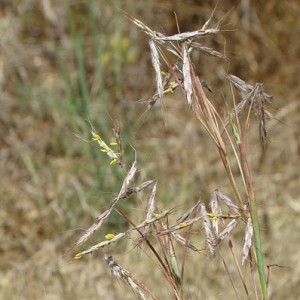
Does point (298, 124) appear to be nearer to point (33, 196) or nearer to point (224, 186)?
point (224, 186)

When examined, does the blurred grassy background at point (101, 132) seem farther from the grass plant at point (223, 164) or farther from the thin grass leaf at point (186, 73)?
the thin grass leaf at point (186, 73)

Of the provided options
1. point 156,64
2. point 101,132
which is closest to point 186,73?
point 156,64

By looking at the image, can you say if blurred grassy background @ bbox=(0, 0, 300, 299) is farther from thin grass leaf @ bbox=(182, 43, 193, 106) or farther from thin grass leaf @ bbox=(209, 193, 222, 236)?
thin grass leaf @ bbox=(182, 43, 193, 106)

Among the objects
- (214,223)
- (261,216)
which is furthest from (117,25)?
(214,223)

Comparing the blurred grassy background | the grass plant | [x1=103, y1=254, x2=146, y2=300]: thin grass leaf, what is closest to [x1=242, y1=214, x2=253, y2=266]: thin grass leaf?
the grass plant

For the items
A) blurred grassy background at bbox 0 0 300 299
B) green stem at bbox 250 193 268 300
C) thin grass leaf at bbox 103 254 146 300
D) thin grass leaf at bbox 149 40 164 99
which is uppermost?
thin grass leaf at bbox 149 40 164 99

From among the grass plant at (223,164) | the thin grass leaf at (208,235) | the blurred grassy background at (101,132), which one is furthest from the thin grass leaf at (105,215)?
the blurred grassy background at (101,132)

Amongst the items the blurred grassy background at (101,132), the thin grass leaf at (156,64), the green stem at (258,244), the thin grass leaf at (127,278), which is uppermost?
the thin grass leaf at (156,64)

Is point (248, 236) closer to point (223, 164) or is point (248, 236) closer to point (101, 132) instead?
Result: point (223, 164)
